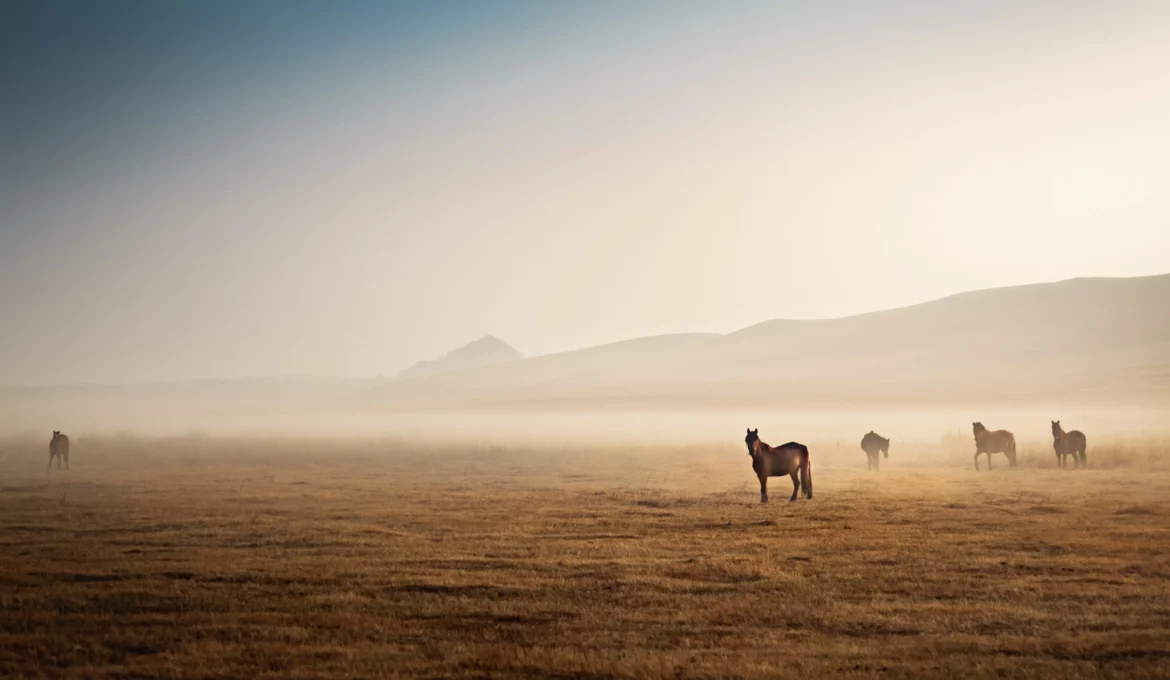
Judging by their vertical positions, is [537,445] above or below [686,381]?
below

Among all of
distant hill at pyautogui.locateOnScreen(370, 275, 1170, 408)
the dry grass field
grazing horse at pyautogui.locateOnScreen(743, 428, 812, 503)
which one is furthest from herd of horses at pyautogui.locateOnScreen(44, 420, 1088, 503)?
distant hill at pyautogui.locateOnScreen(370, 275, 1170, 408)

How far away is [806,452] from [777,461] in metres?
1.06

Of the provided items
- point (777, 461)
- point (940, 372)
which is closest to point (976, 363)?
point (940, 372)

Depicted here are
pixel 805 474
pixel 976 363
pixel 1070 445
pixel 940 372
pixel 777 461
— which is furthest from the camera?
pixel 976 363

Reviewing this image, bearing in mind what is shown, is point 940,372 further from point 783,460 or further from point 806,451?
point 783,460

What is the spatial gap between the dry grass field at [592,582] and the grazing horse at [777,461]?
0.86m

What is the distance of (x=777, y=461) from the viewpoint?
86.0 ft

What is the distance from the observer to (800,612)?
1295 centimetres

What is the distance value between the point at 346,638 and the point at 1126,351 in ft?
536

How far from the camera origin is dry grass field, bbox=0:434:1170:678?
35.7 ft

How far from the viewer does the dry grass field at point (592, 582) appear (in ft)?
35.7

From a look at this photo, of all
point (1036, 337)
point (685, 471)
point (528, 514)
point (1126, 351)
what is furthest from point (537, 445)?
point (1036, 337)

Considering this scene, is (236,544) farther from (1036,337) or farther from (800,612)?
(1036,337)

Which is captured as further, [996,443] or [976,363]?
[976,363]
